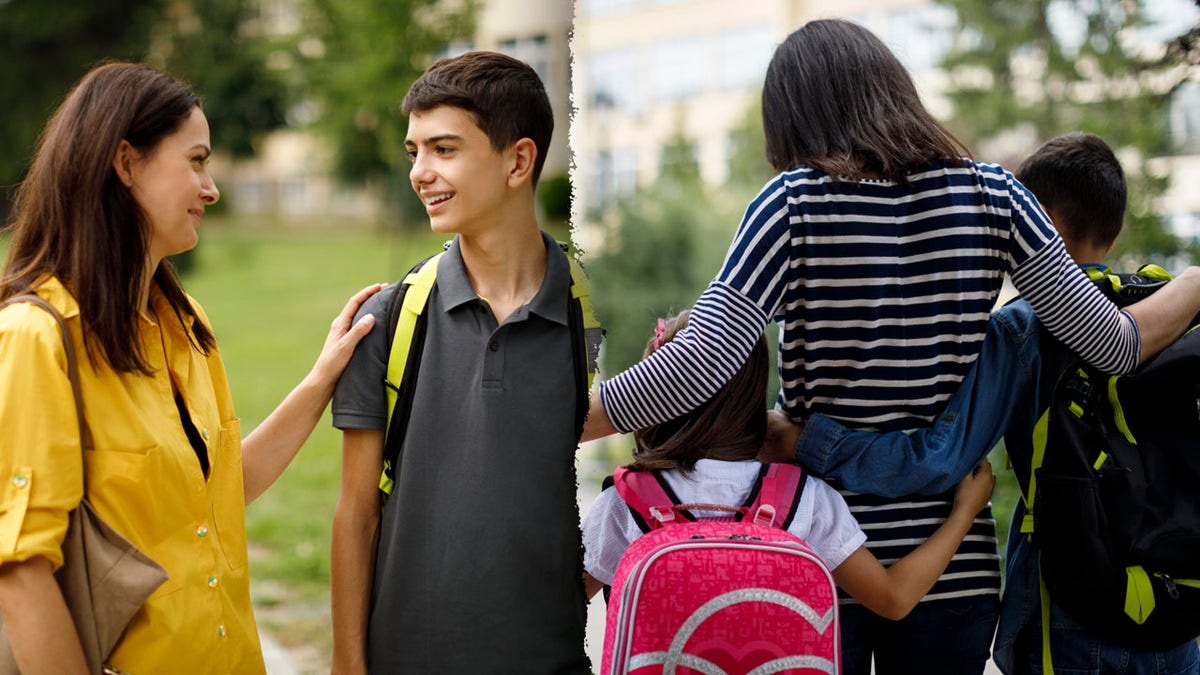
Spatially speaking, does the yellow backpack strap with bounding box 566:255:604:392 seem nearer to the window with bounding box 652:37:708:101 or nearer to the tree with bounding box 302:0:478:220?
the tree with bounding box 302:0:478:220

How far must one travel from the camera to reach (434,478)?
1889 millimetres

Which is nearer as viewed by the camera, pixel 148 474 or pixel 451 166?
pixel 148 474

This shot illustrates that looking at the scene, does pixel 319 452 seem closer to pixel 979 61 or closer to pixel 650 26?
pixel 979 61

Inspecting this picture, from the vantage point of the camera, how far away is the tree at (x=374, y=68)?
320 inches

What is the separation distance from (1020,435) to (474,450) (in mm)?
997

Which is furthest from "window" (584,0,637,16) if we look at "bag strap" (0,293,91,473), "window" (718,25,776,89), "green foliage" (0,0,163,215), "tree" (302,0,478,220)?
"bag strap" (0,293,91,473)

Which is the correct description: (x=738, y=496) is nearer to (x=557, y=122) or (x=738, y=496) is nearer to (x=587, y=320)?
(x=587, y=320)

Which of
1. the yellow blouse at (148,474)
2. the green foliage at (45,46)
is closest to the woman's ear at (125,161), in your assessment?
the yellow blouse at (148,474)

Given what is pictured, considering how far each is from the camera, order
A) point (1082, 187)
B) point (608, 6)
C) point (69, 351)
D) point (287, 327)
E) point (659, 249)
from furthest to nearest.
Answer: point (608, 6)
point (287, 327)
point (659, 249)
point (1082, 187)
point (69, 351)

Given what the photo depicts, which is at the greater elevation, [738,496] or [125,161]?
[125,161]

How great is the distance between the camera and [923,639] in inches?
79.7

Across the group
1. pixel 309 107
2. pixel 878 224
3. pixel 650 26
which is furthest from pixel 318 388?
pixel 650 26

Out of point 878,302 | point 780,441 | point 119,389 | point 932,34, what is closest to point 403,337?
point 119,389

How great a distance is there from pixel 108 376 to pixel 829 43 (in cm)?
126
